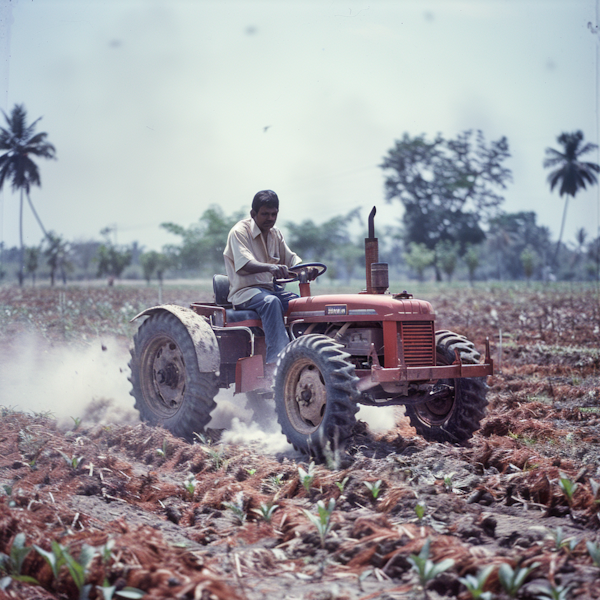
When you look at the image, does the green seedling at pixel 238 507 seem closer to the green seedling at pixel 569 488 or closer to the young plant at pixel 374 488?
the young plant at pixel 374 488

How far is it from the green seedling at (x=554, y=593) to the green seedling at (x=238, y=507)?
1.65 meters

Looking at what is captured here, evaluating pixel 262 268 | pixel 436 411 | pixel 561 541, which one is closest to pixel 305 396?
pixel 262 268

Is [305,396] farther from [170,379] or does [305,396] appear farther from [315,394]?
[170,379]

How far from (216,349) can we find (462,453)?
236 cm

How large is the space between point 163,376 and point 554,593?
182 inches

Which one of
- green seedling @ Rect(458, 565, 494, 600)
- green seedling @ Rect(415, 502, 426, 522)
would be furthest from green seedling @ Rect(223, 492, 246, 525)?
green seedling @ Rect(458, 565, 494, 600)

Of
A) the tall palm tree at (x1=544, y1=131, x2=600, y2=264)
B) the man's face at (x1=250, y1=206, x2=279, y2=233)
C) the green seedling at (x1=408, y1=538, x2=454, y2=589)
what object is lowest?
the green seedling at (x1=408, y1=538, x2=454, y2=589)

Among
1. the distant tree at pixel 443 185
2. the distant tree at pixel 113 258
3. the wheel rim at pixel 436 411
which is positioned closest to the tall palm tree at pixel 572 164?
the distant tree at pixel 443 185

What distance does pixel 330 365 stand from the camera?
15.5ft

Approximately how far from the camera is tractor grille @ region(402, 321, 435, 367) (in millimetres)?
5203

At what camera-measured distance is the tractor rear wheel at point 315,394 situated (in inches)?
184

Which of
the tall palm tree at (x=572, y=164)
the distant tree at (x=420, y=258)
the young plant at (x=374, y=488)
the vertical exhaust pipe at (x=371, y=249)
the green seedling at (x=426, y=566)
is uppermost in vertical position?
the tall palm tree at (x=572, y=164)

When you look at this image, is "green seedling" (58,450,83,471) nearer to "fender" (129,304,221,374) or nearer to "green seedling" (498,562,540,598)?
"fender" (129,304,221,374)

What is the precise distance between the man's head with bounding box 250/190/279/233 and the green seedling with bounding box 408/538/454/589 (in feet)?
11.9
